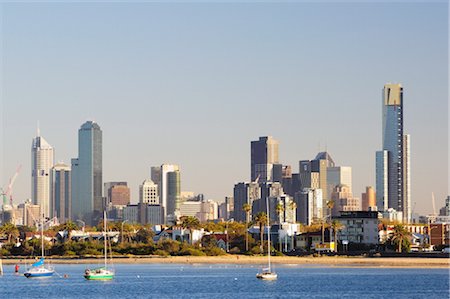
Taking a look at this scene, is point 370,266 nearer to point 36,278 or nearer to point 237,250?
point 237,250

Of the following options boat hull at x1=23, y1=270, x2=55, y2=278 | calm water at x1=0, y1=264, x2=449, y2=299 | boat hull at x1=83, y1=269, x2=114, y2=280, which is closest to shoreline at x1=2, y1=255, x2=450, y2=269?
calm water at x1=0, y1=264, x2=449, y2=299

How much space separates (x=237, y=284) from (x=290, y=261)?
57847mm

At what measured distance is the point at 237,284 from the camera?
12262 cm

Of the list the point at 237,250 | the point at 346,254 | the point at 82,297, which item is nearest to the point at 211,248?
the point at 237,250

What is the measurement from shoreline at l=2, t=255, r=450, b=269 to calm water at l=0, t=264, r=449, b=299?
10.5 metres

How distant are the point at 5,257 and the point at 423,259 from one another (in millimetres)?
69468

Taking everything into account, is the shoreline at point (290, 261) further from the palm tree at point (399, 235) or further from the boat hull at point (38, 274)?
the boat hull at point (38, 274)

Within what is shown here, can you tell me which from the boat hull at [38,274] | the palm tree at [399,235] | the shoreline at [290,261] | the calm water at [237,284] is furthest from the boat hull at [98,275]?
the palm tree at [399,235]

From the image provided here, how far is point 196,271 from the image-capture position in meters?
155

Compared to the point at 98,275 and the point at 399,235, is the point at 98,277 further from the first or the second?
the point at 399,235

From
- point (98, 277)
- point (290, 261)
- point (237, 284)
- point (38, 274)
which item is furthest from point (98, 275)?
point (290, 261)

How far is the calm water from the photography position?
108000mm

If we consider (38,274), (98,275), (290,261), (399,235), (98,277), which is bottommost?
(290,261)

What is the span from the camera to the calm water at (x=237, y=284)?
108000mm
